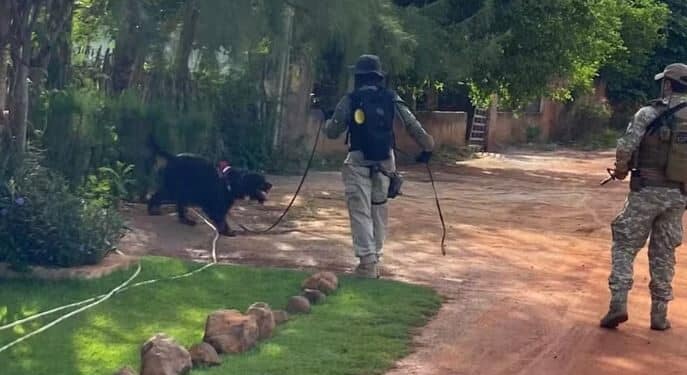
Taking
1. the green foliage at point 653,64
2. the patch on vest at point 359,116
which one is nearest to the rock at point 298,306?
the patch on vest at point 359,116

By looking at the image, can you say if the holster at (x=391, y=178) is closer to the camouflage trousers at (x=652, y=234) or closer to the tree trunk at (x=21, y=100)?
the camouflage trousers at (x=652, y=234)

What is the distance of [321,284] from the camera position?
933 centimetres

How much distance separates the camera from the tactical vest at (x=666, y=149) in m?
8.49

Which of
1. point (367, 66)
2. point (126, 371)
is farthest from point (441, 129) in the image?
point (126, 371)

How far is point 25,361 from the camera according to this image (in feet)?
22.4

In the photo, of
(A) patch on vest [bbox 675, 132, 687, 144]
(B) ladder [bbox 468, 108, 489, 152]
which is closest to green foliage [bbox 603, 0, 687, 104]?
(B) ladder [bbox 468, 108, 489, 152]

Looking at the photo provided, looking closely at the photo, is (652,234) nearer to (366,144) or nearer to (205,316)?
(366,144)

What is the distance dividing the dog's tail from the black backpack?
11.9ft

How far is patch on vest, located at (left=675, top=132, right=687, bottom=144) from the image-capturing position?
27.8 ft

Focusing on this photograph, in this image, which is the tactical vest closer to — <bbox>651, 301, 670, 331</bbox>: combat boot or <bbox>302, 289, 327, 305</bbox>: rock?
<bbox>651, 301, 670, 331</bbox>: combat boot

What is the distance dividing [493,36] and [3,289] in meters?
14.4

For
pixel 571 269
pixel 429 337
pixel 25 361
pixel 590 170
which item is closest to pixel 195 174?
pixel 571 269

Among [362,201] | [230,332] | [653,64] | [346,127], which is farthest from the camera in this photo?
[653,64]

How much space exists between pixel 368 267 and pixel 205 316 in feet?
7.31
